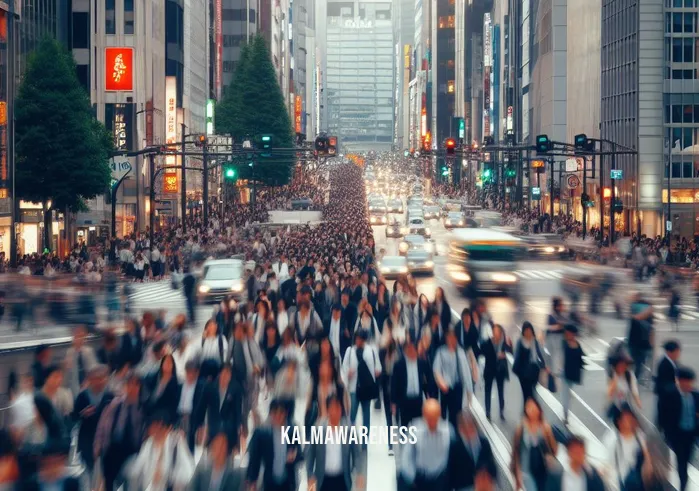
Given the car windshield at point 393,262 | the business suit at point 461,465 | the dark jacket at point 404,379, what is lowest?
the business suit at point 461,465

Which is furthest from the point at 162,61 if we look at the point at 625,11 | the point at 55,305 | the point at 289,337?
the point at 289,337

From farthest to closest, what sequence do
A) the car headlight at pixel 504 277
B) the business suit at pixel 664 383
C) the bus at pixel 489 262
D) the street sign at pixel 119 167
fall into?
the street sign at pixel 119 167
the car headlight at pixel 504 277
the bus at pixel 489 262
the business suit at pixel 664 383

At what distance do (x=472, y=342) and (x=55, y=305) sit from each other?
13.4 metres

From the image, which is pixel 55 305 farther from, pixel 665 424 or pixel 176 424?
pixel 665 424

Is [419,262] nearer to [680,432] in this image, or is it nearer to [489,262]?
[489,262]

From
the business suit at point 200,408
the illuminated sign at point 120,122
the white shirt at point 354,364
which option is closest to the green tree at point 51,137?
the illuminated sign at point 120,122

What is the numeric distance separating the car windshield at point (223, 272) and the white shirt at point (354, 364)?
2083cm

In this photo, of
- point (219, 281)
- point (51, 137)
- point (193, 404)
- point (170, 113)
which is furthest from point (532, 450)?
point (170, 113)

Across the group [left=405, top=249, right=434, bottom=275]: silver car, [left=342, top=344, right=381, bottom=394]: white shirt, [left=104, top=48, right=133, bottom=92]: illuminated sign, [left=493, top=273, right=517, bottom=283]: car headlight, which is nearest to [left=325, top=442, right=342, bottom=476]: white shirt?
[left=342, top=344, right=381, bottom=394]: white shirt

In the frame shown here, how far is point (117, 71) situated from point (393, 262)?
42.7 m

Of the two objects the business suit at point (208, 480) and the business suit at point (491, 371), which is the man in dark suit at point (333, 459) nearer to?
the business suit at point (208, 480)

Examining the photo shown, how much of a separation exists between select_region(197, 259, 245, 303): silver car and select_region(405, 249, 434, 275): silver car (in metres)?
16.4

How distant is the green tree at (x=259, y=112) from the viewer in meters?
110

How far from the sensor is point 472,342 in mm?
18875
